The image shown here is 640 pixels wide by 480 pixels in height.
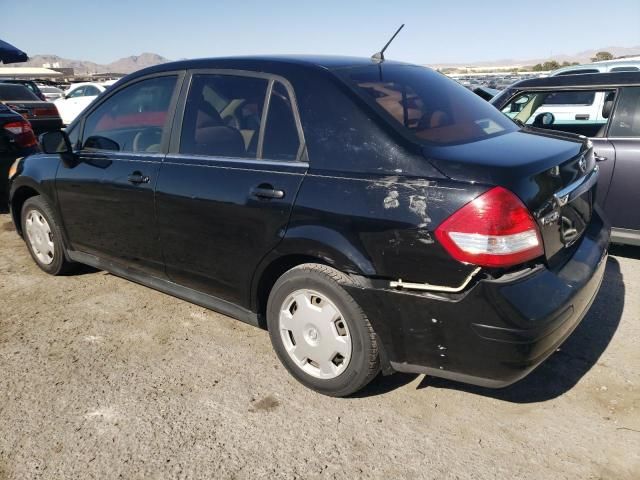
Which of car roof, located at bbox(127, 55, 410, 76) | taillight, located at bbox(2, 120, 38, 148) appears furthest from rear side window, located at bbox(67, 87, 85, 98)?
car roof, located at bbox(127, 55, 410, 76)

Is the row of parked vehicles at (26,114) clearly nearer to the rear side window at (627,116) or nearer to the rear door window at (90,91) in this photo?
the rear door window at (90,91)

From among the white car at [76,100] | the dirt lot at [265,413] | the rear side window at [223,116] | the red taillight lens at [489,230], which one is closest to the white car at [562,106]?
the dirt lot at [265,413]

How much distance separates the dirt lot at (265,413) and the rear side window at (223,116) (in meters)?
1.24

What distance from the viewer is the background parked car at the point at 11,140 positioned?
6.26 meters

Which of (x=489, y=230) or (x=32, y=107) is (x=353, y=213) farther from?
(x=32, y=107)

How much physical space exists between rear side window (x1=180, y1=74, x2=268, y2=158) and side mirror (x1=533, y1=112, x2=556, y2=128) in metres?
3.35

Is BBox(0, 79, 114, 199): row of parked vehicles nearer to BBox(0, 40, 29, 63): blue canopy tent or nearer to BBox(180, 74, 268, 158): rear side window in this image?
BBox(0, 40, 29, 63): blue canopy tent

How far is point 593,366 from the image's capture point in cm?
297

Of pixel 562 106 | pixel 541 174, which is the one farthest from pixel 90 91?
pixel 541 174

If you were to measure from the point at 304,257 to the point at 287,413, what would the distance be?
793 millimetres

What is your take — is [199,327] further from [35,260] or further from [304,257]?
[35,260]

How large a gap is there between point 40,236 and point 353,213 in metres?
3.26

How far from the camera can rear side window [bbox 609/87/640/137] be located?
439cm

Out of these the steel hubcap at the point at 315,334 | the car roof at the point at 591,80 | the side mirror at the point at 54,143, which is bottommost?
the steel hubcap at the point at 315,334
